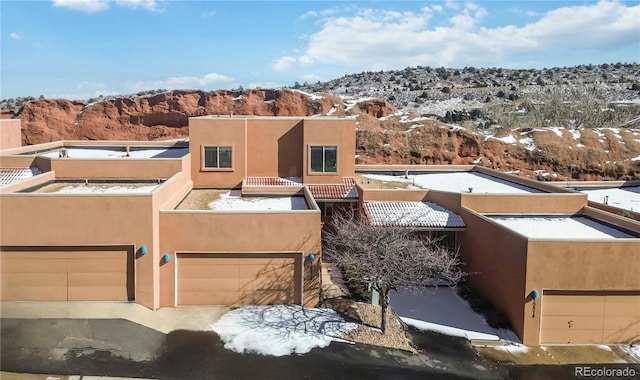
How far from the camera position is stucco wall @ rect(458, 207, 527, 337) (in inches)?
553

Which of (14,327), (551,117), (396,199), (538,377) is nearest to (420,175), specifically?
(396,199)

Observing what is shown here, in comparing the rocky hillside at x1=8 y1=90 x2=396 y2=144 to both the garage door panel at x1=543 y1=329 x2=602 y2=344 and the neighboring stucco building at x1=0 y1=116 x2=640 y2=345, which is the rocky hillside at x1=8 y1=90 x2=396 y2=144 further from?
the garage door panel at x1=543 y1=329 x2=602 y2=344

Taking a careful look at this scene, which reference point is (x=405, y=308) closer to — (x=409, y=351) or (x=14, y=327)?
(x=409, y=351)

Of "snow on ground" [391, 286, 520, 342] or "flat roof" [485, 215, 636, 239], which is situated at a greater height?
"flat roof" [485, 215, 636, 239]

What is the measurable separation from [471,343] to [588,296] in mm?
3742

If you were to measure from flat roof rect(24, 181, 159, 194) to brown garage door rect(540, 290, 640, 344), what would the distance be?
48.0 ft

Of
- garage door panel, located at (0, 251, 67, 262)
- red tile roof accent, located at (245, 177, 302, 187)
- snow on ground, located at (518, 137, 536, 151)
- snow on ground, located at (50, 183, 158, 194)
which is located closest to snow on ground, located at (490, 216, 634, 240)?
red tile roof accent, located at (245, 177, 302, 187)

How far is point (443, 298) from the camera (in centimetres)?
1712

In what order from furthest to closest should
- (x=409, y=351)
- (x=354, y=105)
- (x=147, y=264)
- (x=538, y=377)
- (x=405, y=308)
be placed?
(x=354, y=105) < (x=405, y=308) < (x=147, y=264) < (x=409, y=351) < (x=538, y=377)

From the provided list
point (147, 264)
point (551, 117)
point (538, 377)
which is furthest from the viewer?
point (551, 117)

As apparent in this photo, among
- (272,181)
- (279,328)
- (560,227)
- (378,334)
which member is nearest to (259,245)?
(279,328)

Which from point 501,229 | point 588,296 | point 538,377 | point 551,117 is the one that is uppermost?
point 551,117

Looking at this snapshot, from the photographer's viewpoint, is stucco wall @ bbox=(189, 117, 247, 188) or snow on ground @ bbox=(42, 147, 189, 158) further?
snow on ground @ bbox=(42, 147, 189, 158)

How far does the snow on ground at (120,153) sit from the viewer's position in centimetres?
2548
